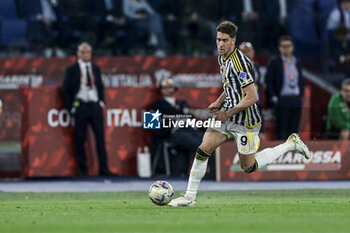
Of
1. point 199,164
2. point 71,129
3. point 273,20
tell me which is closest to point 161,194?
point 199,164

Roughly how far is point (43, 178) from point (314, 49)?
724cm

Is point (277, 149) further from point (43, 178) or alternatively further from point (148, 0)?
point (148, 0)

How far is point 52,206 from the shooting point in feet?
34.5

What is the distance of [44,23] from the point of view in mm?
18938

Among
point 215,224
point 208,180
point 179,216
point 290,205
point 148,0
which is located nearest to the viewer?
point 215,224

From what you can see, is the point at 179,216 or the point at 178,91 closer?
the point at 179,216

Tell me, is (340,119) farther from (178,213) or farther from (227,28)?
(178,213)

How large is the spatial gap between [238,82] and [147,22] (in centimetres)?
991

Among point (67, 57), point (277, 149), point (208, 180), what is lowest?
point (208, 180)

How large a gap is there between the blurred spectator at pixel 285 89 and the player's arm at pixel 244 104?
630cm

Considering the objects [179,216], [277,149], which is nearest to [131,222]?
[179,216]

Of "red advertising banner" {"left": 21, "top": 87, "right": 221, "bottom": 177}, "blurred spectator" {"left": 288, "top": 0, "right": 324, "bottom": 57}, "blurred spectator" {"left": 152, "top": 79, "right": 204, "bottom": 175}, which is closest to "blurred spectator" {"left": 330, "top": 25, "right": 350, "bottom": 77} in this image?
"blurred spectator" {"left": 288, "top": 0, "right": 324, "bottom": 57}

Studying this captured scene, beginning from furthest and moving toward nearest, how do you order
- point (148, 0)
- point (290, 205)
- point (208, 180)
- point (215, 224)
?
point (148, 0) → point (208, 180) → point (290, 205) → point (215, 224)

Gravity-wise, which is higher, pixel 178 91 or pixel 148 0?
pixel 148 0
